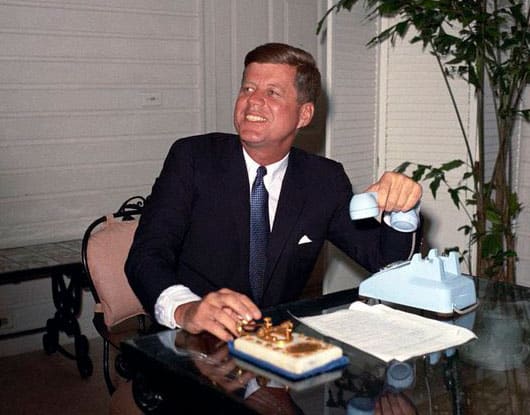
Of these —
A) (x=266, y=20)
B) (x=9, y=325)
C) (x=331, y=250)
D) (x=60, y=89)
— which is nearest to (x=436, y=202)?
(x=331, y=250)

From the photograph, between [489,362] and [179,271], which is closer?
[489,362]

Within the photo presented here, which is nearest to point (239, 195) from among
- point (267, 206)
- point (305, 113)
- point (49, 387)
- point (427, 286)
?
point (267, 206)

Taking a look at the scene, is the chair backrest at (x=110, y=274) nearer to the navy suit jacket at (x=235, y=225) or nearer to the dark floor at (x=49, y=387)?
the navy suit jacket at (x=235, y=225)

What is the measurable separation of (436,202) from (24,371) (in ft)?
7.44

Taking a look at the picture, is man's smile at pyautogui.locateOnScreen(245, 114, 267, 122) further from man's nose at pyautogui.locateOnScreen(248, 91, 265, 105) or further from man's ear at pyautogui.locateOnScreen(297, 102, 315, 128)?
man's ear at pyautogui.locateOnScreen(297, 102, 315, 128)

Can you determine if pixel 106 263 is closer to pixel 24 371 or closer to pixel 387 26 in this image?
pixel 24 371

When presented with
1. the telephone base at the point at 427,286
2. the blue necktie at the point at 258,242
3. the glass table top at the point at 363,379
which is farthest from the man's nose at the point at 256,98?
the glass table top at the point at 363,379

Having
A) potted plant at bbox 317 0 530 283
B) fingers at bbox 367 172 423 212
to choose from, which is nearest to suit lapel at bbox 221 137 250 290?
fingers at bbox 367 172 423 212

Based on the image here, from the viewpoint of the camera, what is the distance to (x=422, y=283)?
1.95 metres

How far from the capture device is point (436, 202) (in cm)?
438

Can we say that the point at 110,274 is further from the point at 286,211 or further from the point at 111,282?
the point at 286,211

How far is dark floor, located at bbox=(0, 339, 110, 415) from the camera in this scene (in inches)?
142

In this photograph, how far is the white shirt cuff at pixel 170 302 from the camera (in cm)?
184

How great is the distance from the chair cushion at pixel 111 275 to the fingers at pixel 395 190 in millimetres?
818
